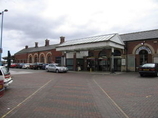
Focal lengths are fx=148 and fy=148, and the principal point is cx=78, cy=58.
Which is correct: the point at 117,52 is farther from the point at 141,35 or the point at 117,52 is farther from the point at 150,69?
the point at 150,69

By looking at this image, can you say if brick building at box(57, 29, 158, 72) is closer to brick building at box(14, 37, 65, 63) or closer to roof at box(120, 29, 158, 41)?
roof at box(120, 29, 158, 41)

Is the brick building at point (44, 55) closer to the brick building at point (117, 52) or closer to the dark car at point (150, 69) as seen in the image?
the brick building at point (117, 52)

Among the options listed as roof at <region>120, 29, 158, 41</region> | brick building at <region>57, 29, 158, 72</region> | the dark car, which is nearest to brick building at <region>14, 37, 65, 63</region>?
brick building at <region>57, 29, 158, 72</region>

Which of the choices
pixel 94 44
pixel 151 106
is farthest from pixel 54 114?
pixel 94 44

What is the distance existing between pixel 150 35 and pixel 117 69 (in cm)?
755

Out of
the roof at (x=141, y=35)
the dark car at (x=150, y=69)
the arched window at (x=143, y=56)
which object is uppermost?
the roof at (x=141, y=35)

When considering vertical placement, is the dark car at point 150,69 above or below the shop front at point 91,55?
below

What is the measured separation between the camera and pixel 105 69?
89.0 feet

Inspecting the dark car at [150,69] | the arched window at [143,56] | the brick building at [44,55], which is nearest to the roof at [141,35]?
the arched window at [143,56]

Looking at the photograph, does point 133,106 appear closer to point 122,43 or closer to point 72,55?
point 122,43

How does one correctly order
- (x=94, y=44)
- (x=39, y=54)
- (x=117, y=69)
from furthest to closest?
(x=39, y=54) → (x=117, y=69) → (x=94, y=44)

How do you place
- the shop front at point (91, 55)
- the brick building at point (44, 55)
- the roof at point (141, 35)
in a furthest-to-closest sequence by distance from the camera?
the brick building at point (44, 55) → the shop front at point (91, 55) → the roof at point (141, 35)

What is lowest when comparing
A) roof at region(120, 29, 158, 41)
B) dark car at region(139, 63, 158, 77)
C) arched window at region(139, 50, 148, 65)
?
dark car at region(139, 63, 158, 77)

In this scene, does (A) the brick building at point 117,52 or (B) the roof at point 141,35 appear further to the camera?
(B) the roof at point 141,35
